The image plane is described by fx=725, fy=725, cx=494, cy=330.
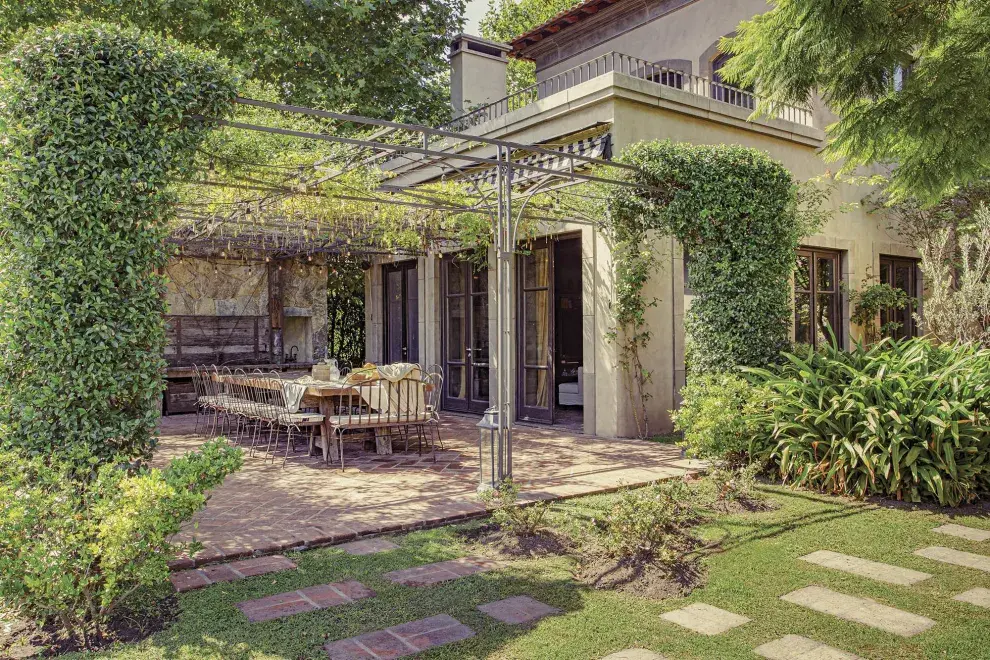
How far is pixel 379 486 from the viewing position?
241 inches

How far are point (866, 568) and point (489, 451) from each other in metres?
2.82

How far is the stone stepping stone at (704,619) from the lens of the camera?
10.6ft

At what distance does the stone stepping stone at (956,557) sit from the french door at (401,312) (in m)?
9.79

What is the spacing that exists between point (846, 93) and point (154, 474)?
434 cm

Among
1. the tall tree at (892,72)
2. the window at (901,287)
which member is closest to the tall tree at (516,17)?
the window at (901,287)

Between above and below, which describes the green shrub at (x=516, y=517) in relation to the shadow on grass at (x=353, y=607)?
above

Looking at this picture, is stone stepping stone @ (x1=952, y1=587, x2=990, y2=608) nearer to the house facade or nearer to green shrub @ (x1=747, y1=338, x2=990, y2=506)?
green shrub @ (x1=747, y1=338, x2=990, y2=506)

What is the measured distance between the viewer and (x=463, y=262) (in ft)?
38.8

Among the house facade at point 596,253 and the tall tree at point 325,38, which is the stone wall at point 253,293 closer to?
the house facade at point 596,253

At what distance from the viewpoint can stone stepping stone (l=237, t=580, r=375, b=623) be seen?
342 cm

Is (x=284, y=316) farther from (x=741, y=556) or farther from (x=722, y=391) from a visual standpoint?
(x=741, y=556)

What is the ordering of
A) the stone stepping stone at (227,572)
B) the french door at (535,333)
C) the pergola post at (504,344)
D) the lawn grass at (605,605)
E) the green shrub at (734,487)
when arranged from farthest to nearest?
the french door at (535,333)
the pergola post at (504,344)
the green shrub at (734,487)
the stone stepping stone at (227,572)
the lawn grass at (605,605)

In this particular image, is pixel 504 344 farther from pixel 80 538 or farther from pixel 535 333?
pixel 535 333

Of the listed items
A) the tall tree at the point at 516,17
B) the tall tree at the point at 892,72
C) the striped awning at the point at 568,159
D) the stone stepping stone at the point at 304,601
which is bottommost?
the stone stepping stone at the point at 304,601
